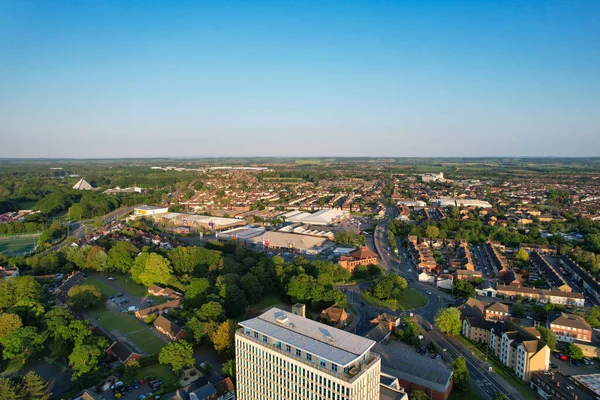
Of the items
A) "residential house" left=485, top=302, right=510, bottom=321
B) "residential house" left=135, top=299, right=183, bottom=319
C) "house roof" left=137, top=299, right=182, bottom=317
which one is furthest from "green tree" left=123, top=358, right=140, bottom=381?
"residential house" left=485, top=302, right=510, bottom=321

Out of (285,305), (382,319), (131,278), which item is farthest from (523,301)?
(131,278)

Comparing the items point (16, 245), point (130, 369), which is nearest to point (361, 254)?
point (130, 369)

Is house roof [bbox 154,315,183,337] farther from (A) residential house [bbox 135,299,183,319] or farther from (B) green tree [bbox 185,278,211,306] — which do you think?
(B) green tree [bbox 185,278,211,306]

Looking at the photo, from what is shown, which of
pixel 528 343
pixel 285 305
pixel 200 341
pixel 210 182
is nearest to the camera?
pixel 528 343

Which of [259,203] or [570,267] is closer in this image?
[570,267]

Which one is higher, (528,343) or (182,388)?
(528,343)

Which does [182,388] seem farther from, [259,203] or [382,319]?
[259,203]

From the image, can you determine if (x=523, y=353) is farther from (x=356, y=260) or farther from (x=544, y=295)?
(x=356, y=260)
